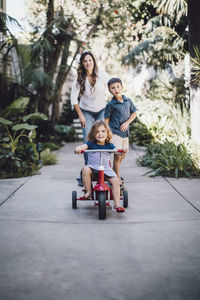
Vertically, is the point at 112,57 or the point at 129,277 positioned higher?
the point at 112,57

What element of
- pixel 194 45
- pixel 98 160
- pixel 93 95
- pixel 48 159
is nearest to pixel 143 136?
pixel 48 159

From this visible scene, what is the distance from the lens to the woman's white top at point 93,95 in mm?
5727

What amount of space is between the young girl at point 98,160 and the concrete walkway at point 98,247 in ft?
0.97

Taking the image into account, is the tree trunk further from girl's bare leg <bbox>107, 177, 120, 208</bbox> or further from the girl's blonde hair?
girl's bare leg <bbox>107, 177, 120, 208</bbox>

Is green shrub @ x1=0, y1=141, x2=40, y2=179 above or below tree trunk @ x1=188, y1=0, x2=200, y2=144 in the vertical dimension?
below

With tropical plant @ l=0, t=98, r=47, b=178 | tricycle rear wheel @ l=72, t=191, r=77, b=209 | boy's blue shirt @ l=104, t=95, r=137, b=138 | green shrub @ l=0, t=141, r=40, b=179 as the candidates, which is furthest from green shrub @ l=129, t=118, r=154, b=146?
tricycle rear wheel @ l=72, t=191, r=77, b=209

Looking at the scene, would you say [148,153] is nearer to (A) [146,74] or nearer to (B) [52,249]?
(B) [52,249]

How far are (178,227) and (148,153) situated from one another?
4743 mm

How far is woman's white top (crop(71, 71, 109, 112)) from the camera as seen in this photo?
18.8ft

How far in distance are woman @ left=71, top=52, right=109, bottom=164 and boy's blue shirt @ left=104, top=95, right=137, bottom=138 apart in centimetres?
38

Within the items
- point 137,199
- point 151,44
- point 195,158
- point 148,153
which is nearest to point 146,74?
point 151,44

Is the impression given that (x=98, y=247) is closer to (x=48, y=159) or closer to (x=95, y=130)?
(x=95, y=130)

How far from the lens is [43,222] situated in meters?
4.16

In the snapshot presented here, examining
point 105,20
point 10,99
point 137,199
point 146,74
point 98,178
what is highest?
point 105,20
